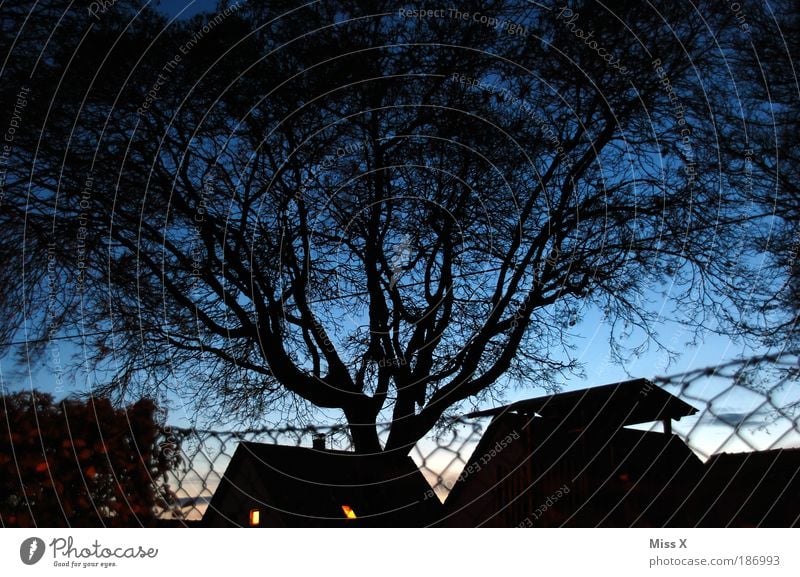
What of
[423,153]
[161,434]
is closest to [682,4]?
[423,153]

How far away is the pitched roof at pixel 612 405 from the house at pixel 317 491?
4.04ft

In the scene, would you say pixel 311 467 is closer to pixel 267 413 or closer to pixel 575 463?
pixel 267 413

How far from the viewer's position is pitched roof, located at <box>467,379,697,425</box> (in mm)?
5168

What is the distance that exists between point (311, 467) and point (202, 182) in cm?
282

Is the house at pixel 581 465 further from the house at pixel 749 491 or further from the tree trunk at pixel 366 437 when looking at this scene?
the tree trunk at pixel 366 437

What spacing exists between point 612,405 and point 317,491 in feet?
8.05

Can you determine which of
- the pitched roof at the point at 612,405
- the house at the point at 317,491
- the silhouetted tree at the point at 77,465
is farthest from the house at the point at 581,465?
the silhouetted tree at the point at 77,465

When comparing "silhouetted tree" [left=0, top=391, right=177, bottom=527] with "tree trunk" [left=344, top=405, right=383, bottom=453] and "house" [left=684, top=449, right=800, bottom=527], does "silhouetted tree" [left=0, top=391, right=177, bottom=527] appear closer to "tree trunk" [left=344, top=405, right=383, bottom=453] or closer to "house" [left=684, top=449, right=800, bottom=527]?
"tree trunk" [left=344, top=405, right=383, bottom=453]

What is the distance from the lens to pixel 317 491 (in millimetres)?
5926

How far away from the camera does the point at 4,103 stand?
6043mm

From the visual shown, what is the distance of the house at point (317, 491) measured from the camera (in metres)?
5.63

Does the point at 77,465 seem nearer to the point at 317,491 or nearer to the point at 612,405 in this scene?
the point at 317,491

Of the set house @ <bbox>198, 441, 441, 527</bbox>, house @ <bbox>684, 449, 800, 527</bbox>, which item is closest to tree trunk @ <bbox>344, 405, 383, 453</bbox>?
house @ <bbox>198, 441, 441, 527</bbox>

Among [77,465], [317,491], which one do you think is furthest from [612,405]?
[77,465]
